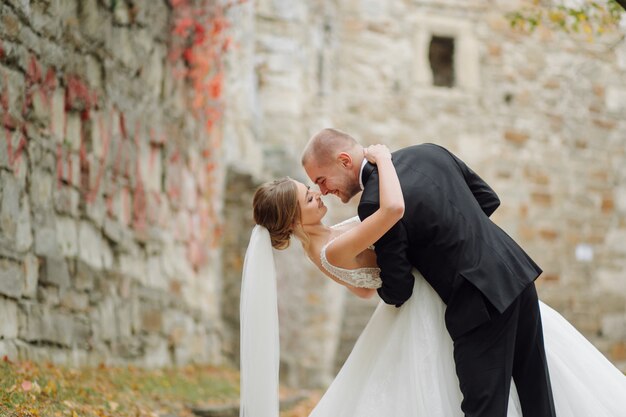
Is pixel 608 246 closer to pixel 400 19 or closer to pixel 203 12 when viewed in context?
pixel 400 19

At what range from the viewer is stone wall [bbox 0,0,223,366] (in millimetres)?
4516

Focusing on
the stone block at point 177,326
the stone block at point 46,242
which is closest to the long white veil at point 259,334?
the stone block at point 46,242

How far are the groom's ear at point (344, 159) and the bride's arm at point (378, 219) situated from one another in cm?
7

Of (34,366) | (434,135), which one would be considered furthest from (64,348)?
(434,135)

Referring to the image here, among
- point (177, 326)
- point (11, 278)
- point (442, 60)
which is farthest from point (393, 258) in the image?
point (442, 60)

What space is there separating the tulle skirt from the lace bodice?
157mm

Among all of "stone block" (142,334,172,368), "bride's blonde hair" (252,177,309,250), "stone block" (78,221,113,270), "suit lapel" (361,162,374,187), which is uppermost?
"suit lapel" (361,162,374,187)

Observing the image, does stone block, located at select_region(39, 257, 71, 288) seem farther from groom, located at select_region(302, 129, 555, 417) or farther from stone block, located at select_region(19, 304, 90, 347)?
groom, located at select_region(302, 129, 555, 417)

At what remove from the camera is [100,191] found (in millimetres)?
5684

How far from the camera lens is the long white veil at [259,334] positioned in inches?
139

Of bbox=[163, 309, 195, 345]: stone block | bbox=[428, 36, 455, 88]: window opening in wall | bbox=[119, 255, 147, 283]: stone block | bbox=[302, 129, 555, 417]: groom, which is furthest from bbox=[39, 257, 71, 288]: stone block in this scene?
bbox=[428, 36, 455, 88]: window opening in wall

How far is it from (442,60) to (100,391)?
27.8 ft

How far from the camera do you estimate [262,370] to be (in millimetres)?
3564

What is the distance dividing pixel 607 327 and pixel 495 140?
2872mm
